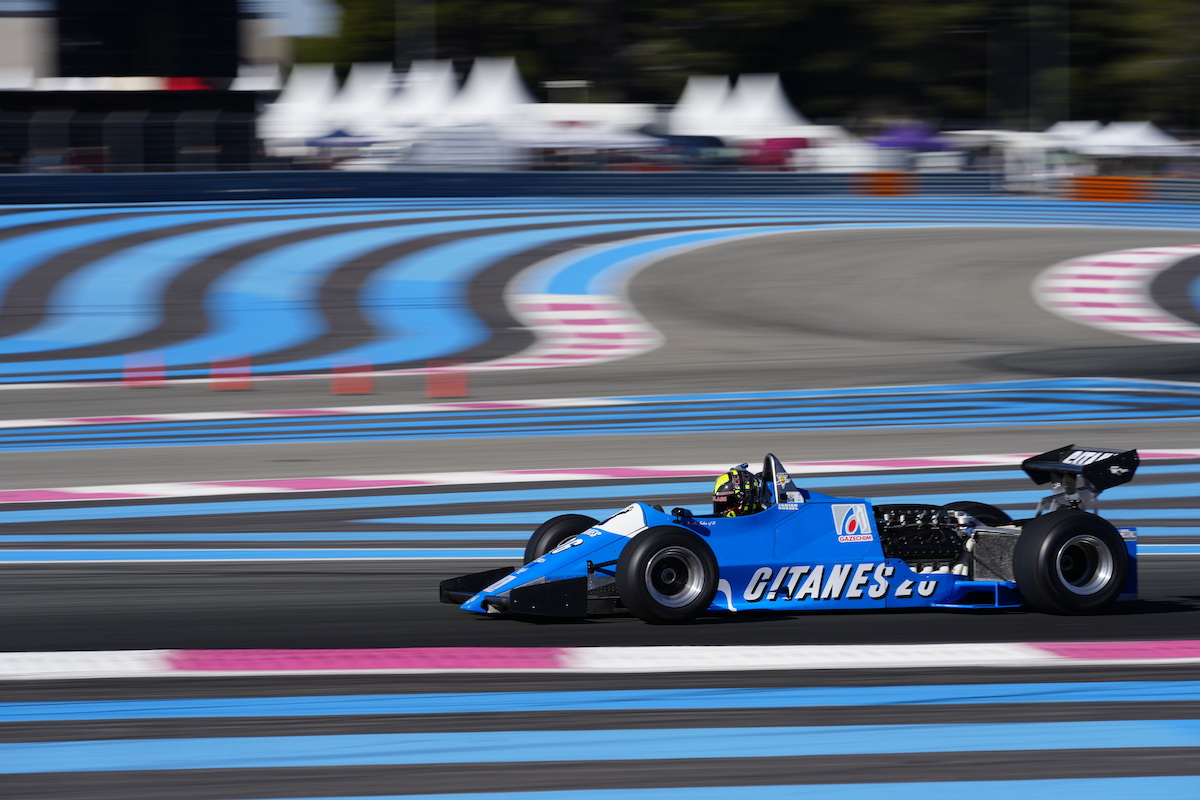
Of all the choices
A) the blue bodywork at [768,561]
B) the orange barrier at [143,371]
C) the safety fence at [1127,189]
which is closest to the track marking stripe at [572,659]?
the blue bodywork at [768,561]

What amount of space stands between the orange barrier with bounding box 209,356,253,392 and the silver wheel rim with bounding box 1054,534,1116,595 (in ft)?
34.1

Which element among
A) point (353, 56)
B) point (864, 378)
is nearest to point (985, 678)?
point (864, 378)

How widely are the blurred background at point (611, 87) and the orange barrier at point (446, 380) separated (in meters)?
12.5

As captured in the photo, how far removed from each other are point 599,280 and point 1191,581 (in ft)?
50.4

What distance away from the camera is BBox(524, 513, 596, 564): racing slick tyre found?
6.62m

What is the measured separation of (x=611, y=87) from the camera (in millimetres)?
64938

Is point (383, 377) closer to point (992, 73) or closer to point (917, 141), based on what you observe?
point (917, 141)

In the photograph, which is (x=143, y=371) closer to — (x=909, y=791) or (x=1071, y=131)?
(x=909, y=791)

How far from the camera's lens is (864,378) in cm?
Result: 1585

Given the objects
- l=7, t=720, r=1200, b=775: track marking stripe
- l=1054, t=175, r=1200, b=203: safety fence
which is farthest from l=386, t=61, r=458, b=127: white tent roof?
l=7, t=720, r=1200, b=775: track marking stripe

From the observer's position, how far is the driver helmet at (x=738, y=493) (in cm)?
641

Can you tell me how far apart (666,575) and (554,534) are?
0.62 m

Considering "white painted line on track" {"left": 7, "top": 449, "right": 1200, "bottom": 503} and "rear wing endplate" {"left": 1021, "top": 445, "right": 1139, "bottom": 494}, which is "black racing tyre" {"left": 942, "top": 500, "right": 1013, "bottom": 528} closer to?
"rear wing endplate" {"left": 1021, "top": 445, "right": 1139, "bottom": 494}

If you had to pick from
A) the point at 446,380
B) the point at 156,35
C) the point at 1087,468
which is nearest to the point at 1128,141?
the point at 156,35
